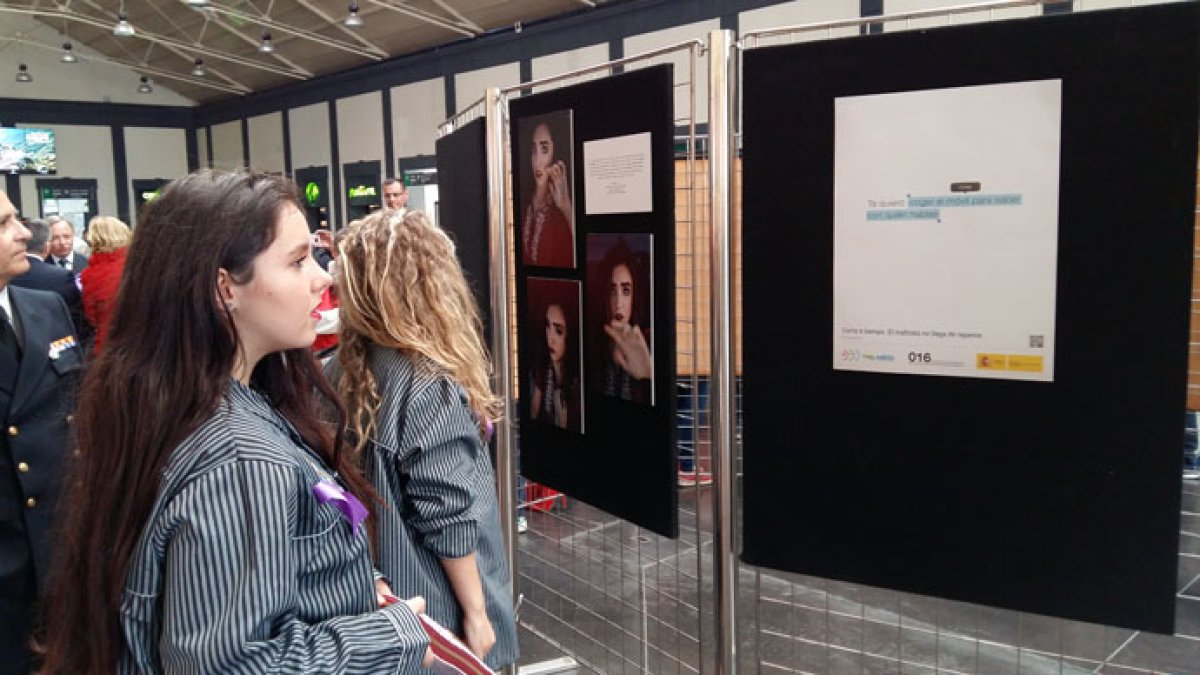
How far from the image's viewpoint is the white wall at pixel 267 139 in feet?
60.8

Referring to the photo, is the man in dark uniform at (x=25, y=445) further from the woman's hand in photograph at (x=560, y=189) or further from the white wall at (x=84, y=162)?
the white wall at (x=84, y=162)

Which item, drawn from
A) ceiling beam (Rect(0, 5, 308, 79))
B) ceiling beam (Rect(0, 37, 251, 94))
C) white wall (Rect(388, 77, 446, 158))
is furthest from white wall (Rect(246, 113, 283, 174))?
white wall (Rect(388, 77, 446, 158))

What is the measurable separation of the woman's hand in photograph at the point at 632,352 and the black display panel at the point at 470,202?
83 cm

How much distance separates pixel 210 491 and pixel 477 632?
1128 mm

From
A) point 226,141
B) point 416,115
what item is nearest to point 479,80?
point 416,115

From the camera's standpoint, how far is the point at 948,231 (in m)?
1.90

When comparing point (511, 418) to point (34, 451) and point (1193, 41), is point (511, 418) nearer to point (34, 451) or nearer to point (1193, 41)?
point (34, 451)

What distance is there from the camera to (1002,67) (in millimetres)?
1798

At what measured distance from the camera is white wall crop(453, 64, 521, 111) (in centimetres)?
1340

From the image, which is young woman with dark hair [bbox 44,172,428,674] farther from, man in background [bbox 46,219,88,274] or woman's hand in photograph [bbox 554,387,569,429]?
man in background [bbox 46,219,88,274]

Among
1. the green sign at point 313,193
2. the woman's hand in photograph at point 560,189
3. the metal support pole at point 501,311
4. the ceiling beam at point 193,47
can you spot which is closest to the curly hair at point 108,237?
the metal support pole at point 501,311

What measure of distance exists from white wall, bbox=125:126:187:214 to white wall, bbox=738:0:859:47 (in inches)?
601

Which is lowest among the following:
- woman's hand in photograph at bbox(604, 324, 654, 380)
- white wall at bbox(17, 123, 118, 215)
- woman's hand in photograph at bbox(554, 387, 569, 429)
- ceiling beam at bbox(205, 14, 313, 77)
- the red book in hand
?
the red book in hand

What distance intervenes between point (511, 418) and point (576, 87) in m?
1.22
